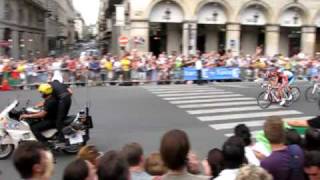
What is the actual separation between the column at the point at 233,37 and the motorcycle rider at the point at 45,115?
31.4 m

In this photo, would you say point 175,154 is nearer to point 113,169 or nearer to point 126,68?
point 113,169

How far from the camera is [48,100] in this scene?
9875 mm

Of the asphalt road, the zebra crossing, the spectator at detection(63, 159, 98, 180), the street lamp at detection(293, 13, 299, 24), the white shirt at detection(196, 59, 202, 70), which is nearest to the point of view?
the spectator at detection(63, 159, 98, 180)

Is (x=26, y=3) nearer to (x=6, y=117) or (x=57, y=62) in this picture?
(x=57, y=62)

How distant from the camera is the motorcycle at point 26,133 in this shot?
32.8 feet

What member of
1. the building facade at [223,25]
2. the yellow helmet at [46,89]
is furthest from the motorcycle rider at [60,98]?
the building facade at [223,25]

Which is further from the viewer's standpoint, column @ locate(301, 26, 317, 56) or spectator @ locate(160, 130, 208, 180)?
column @ locate(301, 26, 317, 56)

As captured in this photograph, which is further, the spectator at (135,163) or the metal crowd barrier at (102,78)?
the metal crowd barrier at (102,78)

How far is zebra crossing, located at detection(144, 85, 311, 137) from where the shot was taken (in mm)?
14336

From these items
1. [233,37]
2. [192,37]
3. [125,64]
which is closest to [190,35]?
[192,37]

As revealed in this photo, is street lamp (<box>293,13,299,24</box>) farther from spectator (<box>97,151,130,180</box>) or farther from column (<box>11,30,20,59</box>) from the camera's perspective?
spectator (<box>97,151,130,180</box>)

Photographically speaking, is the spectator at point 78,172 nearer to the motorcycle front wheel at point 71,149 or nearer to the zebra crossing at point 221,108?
the motorcycle front wheel at point 71,149

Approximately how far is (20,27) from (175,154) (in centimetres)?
4993

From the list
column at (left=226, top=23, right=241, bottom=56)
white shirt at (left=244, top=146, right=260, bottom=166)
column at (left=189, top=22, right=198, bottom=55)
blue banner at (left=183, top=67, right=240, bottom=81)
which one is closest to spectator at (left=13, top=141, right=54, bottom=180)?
white shirt at (left=244, top=146, right=260, bottom=166)
